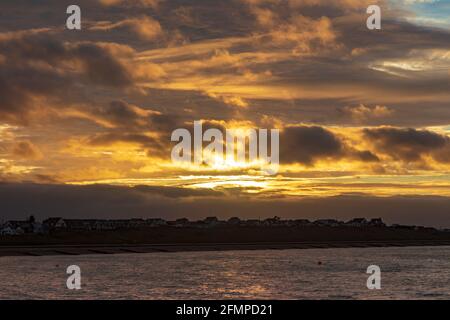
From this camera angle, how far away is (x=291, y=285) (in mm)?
83000

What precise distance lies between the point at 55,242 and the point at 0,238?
15.6 m

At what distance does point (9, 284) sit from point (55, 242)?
119272mm

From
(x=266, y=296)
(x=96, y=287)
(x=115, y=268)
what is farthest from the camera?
(x=115, y=268)

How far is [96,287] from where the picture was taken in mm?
77312
